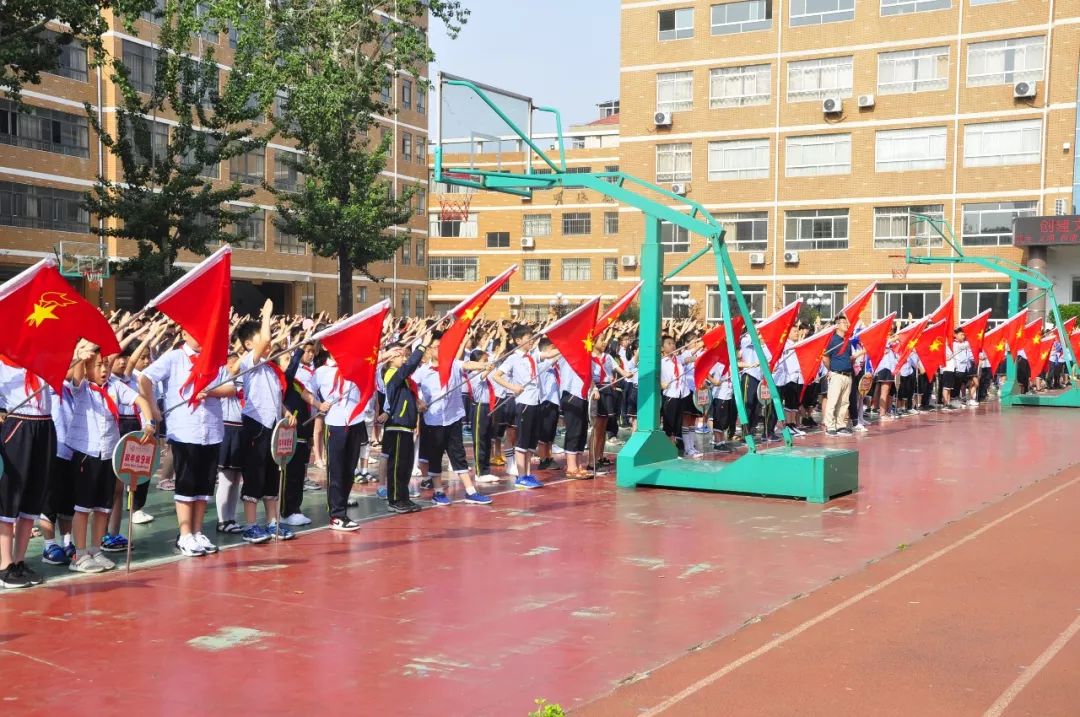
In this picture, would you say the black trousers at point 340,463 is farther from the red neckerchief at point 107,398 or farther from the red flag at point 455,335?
the red neckerchief at point 107,398

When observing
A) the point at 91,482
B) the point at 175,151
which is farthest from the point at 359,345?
the point at 175,151

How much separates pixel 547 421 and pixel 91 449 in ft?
20.7

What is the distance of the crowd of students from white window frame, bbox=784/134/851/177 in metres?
24.3

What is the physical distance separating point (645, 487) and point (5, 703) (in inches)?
314

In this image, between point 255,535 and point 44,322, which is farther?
point 255,535

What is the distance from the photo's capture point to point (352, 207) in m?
29.2

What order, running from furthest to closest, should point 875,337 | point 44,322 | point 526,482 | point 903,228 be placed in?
point 903,228, point 875,337, point 526,482, point 44,322

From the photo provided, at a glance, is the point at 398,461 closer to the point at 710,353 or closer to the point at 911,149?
the point at 710,353

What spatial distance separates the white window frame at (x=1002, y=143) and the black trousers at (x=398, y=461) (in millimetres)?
32112

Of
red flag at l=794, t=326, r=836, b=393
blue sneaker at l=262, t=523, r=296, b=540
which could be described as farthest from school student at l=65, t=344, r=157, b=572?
red flag at l=794, t=326, r=836, b=393

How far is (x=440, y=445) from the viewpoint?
433 inches

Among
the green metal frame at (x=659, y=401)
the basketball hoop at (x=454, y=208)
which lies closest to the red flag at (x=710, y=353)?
the green metal frame at (x=659, y=401)

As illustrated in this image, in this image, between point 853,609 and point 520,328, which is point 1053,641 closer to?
point 853,609

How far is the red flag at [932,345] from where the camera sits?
19.5 metres
